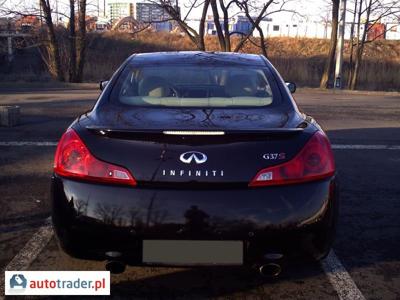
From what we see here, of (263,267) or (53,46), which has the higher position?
(53,46)

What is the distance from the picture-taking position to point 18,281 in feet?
9.75

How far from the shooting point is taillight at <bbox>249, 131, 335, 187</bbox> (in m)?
2.72

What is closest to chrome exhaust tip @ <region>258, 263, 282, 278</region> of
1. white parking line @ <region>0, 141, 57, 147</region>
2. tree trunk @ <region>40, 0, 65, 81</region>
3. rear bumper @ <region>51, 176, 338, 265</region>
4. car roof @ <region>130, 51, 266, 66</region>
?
rear bumper @ <region>51, 176, 338, 265</region>

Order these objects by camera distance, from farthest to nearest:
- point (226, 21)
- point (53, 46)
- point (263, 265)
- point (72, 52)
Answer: point (226, 21) → point (72, 52) → point (53, 46) → point (263, 265)

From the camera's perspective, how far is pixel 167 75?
3992mm

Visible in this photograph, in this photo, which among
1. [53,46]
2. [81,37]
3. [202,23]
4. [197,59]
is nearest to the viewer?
[197,59]

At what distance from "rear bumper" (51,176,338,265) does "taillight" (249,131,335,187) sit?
44mm

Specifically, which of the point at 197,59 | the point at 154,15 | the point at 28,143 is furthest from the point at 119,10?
the point at 197,59

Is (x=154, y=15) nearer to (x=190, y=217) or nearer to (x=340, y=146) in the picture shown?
(x=340, y=146)

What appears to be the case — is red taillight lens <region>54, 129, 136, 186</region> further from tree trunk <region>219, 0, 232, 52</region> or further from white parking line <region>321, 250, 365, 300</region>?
tree trunk <region>219, 0, 232, 52</region>

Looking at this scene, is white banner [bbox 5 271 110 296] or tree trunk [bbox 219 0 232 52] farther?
tree trunk [bbox 219 0 232 52]

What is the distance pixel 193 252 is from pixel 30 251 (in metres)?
1.55

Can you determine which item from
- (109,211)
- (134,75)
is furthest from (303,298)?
(134,75)

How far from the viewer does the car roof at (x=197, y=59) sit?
419 cm
